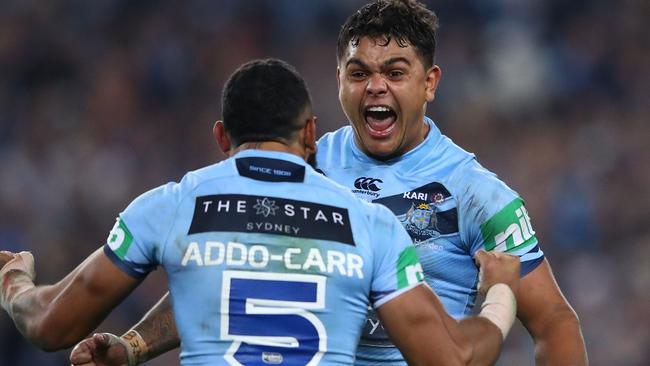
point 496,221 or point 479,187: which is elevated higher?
point 479,187

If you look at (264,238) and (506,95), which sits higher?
(264,238)

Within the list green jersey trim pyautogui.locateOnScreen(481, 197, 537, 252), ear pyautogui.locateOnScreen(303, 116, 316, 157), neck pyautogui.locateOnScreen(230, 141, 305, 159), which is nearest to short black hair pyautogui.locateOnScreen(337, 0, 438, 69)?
green jersey trim pyautogui.locateOnScreen(481, 197, 537, 252)

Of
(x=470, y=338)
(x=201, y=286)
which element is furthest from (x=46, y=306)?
(x=470, y=338)

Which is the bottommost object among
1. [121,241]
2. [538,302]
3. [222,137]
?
[538,302]

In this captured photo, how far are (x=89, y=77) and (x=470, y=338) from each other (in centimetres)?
1108

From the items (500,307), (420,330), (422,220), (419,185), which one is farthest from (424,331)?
(419,185)

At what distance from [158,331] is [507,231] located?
60.0 inches

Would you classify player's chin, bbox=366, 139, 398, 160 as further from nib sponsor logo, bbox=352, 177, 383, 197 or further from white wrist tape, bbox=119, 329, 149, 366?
white wrist tape, bbox=119, 329, 149, 366

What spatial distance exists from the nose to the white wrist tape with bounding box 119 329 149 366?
1.46 metres

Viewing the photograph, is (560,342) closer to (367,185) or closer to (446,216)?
(446,216)

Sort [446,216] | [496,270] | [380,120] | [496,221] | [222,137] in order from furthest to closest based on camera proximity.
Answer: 1. [380,120]
2. [446,216]
3. [496,221]
4. [496,270]
5. [222,137]

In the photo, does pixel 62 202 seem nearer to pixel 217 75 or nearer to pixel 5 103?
Result: pixel 5 103

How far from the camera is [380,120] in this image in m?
5.86

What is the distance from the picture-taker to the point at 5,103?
1448cm
